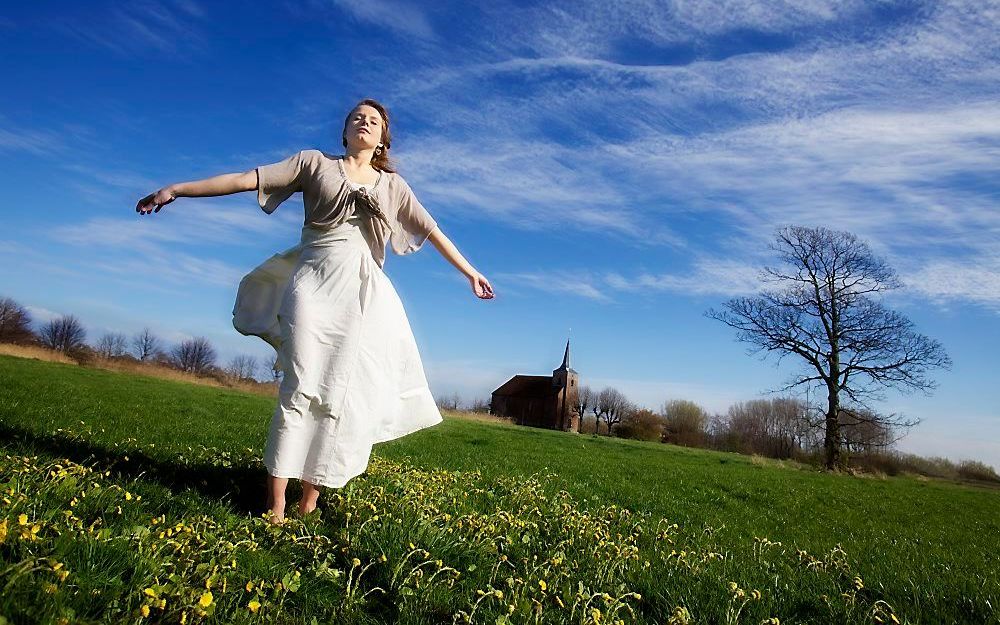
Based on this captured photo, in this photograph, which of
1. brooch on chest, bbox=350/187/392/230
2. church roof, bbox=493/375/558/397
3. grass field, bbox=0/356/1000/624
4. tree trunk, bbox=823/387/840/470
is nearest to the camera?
grass field, bbox=0/356/1000/624

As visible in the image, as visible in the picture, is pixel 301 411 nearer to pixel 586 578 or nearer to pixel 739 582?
pixel 586 578

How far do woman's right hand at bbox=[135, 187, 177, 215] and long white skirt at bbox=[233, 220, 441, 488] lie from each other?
91 cm

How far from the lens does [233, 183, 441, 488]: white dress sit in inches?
162

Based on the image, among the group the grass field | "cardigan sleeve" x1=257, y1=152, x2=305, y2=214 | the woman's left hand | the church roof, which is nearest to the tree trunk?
the grass field

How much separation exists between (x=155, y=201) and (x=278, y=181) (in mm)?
793

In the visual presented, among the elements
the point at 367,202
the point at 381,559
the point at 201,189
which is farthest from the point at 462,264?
the point at 381,559

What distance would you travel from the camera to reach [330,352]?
4.23 meters

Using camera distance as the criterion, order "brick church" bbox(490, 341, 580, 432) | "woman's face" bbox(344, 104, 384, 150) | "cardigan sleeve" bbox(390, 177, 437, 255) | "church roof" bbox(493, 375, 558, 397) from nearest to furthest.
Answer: "woman's face" bbox(344, 104, 384, 150)
"cardigan sleeve" bbox(390, 177, 437, 255)
"brick church" bbox(490, 341, 580, 432)
"church roof" bbox(493, 375, 558, 397)

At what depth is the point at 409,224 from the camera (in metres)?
4.88

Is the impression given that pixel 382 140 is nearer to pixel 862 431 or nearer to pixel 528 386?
pixel 862 431

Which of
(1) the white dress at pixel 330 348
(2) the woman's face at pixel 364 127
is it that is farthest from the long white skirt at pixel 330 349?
(2) the woman's face at pixel 364 127

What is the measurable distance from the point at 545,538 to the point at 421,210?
104 inches

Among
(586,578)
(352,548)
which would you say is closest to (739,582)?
(586,578)

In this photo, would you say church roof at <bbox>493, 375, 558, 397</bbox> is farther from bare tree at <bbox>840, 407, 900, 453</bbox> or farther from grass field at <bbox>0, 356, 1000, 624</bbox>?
grass field at <bbox>0, 356, 1000, 624</bbox>
